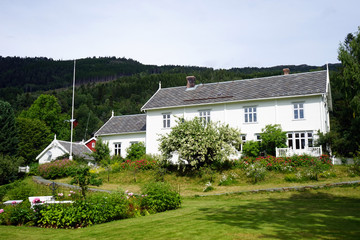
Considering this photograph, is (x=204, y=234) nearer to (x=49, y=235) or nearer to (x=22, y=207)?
(x=49, y=235)

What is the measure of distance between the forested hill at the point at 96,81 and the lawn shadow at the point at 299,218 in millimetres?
61331

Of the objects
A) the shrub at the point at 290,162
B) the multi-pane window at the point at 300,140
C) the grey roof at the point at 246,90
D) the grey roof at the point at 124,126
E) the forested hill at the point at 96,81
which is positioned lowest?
the shrub at the point at 290,162

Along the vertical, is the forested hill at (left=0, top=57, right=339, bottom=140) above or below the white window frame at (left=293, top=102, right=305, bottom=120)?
above

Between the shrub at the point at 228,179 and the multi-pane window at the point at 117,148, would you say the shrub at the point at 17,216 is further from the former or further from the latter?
the multi-pane window at the point at 117,148

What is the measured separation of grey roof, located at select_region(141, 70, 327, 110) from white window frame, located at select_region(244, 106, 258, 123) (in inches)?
42.2

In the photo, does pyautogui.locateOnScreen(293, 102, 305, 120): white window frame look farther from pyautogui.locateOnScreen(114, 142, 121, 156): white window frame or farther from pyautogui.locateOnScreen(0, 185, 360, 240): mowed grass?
pyautogui.locateOnScreen(114, 142, 121, 156): white window frame

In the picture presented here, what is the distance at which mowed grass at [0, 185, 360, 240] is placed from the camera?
9180mm

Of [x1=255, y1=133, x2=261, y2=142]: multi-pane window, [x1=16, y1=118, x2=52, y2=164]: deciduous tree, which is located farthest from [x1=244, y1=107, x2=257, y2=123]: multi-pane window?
[x1=16, y1=118, x2=52, y2=164]: deciduous tree

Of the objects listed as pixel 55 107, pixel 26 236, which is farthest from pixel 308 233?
pixel 55 107

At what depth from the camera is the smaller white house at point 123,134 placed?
1556 inches

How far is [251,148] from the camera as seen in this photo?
30.5 meters

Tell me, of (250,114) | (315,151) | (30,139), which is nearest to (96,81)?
(30,139)

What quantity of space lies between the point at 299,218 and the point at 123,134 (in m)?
31.1

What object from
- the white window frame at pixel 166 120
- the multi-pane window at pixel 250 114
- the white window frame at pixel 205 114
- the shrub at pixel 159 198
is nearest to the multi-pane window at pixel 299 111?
the multi-pane window at pixel 250 114
